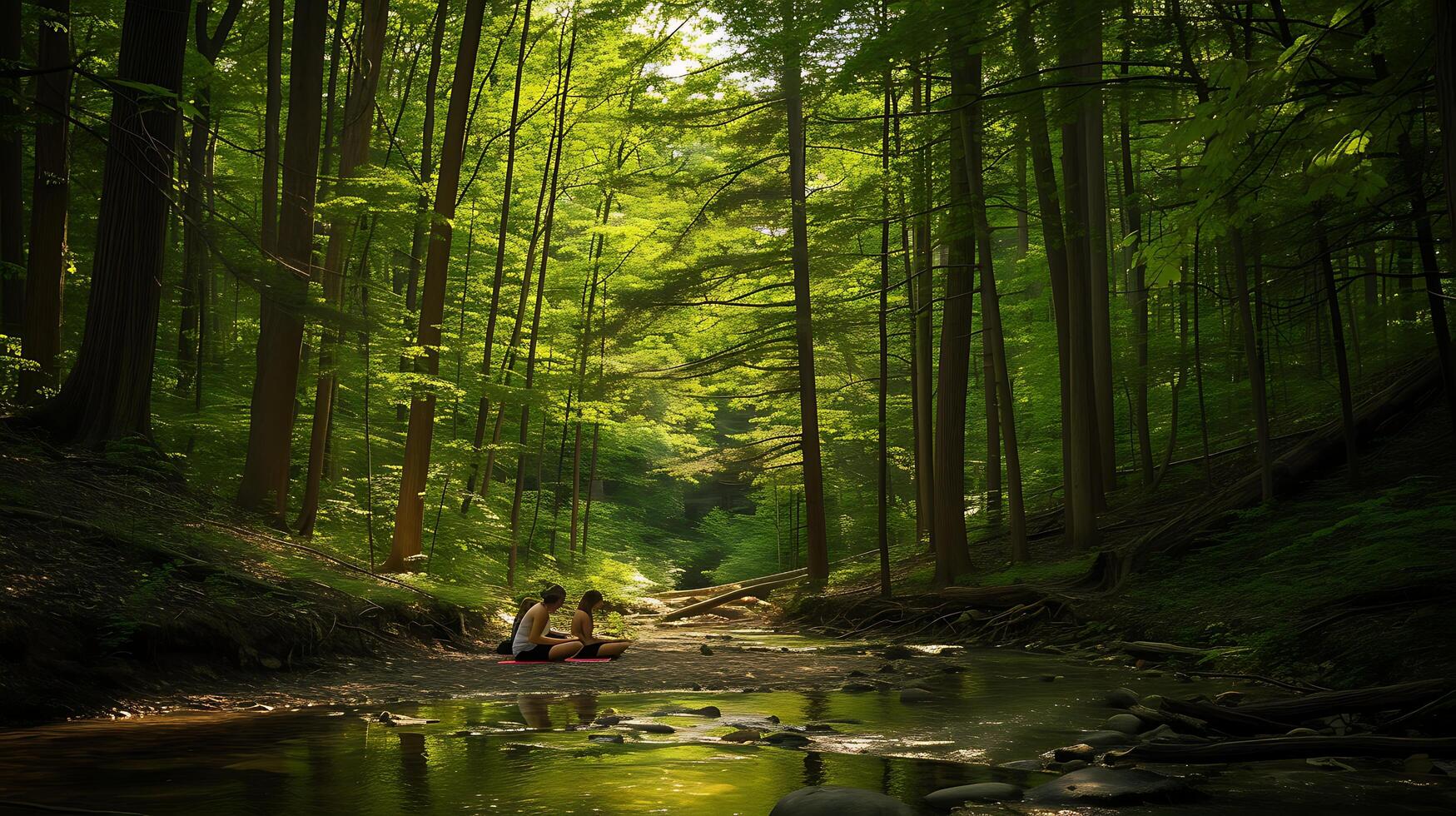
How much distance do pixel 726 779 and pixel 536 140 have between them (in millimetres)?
20082

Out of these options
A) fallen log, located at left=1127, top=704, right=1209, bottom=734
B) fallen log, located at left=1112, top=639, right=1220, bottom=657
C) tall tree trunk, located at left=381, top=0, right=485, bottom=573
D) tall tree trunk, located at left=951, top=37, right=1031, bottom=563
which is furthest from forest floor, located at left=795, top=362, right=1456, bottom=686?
tall tree trunk, located at left=381, top=0, right=485, bottom=573

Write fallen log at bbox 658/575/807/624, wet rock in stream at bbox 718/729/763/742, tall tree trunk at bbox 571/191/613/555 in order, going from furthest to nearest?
fallen log at bbox 658/575/807/624 < tall tree trunk at bbox 571/191/613/555 < wet rock in stream at bbox 718/729/763/742

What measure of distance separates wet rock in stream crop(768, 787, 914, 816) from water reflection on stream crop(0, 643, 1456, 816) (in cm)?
20

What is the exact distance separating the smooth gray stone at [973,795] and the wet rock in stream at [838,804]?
217 millimetres

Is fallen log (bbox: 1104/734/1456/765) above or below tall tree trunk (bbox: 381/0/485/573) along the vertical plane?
below

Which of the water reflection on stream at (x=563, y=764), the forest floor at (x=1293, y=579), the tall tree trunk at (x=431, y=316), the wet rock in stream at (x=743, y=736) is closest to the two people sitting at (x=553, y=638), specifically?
the tall tree trunk at (x=431, y=316)

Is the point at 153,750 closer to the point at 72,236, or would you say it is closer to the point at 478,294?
the point at 72,236

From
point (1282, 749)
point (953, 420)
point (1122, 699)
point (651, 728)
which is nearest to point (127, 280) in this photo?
point (651, 728)

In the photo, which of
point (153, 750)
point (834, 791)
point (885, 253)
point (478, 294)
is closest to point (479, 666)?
point (153, 750)

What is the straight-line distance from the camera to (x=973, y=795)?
12.1 ft

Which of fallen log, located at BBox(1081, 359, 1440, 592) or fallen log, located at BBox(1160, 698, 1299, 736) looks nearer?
fallen log, located at BBox(1160, 698, 1299, 736)

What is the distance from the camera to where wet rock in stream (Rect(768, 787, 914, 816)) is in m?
3.36

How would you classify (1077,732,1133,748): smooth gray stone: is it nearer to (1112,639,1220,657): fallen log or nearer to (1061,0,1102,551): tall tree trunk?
(1112,639,1220,657): fallen log

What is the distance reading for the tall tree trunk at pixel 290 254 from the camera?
1236 cm
